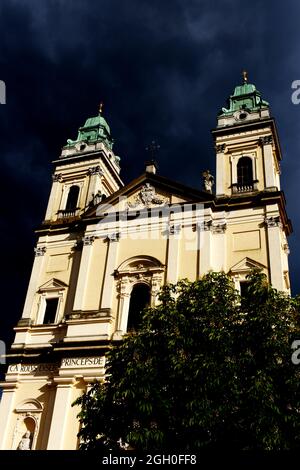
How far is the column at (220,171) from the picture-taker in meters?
27.0

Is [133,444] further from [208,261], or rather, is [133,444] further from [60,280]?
[60,280]

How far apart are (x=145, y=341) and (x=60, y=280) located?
13135 mm

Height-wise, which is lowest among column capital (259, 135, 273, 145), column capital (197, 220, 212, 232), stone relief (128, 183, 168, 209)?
column capital (197, 220, 212, 232)

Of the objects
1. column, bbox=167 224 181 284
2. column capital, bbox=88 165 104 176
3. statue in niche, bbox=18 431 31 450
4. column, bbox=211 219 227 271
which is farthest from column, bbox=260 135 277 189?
statue in niche, bbox=18 431 31 450

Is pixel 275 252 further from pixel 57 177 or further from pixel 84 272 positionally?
pixel 57 177

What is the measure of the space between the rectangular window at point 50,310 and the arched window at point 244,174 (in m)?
10.8

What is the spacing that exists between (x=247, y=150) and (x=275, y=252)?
707cm

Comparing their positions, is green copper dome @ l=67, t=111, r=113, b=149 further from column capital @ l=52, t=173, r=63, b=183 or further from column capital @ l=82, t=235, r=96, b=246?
column capital @ l=82, t=235, r=96, b=246

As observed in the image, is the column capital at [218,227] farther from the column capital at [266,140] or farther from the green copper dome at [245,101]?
the green copper dome at [245,101]

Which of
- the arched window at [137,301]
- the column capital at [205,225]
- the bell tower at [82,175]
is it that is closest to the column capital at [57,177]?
the bell tower at [82,175]

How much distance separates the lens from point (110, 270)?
2577cm

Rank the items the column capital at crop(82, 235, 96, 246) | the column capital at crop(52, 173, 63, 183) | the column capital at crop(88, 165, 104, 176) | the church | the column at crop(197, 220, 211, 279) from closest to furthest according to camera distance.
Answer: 1. the church
2. the column at crop(197, 220, 211, 279)
3. the column capital at crop(82, 235, 96, 246)
4. the column capital at crop(88, 165, 104, 176)
5. the column capital at crop(52, 173, 63, 183)

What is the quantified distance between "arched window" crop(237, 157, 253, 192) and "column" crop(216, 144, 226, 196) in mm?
790

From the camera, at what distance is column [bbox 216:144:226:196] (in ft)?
88.4
